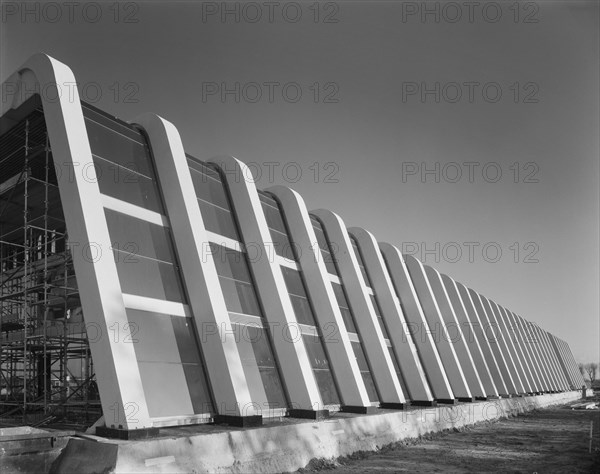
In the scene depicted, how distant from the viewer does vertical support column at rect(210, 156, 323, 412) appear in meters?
14.5

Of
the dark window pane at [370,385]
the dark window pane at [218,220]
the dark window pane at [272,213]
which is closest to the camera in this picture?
the dark window pane at [218,220]

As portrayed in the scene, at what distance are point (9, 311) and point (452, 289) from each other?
24369 mm

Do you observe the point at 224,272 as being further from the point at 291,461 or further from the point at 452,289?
the point at 452,289

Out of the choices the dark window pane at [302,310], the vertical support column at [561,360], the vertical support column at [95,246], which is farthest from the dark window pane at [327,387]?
the vertical support column at [561,360]

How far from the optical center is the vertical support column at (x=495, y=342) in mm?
37125

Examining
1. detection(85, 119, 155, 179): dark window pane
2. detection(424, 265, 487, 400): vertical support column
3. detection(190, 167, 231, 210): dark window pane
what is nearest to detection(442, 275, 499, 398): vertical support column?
detection(424, 265, 487, 400): vertical support column

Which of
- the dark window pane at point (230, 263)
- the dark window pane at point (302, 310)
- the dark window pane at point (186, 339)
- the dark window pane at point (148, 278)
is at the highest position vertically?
the dark window pane at point (230, 263)

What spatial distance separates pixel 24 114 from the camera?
1330 centimetres

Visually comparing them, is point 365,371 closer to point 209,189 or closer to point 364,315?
point 364,315

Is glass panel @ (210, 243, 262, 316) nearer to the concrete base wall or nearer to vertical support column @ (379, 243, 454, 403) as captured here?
the concrete base wall

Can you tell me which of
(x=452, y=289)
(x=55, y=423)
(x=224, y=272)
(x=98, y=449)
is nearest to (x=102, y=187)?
(x=224, y=272)

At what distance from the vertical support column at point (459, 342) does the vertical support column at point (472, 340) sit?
1.72 metres

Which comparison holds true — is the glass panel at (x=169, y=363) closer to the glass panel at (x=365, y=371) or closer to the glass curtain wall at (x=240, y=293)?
the glass curtain wall at (x=240, y=293)

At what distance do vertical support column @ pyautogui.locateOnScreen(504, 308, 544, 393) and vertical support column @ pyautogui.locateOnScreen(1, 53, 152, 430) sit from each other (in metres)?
44.4
